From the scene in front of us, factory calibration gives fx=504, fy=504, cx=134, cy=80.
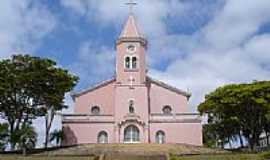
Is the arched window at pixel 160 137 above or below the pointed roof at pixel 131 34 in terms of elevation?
below

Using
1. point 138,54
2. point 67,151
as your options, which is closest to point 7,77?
point 67,151

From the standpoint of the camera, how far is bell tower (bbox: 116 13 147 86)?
58656 mm

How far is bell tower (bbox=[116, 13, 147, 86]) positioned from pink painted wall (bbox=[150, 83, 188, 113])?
101 inches

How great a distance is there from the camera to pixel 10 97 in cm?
4725

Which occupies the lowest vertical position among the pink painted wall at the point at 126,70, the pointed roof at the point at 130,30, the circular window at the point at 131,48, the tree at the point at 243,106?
the tree at the point at 243,106

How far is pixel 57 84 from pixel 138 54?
13.7 m

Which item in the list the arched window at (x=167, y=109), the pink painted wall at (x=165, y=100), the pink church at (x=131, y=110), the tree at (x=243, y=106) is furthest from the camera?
the arched window at (x=167, y=109)

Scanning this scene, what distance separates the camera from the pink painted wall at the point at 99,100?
59.3 m

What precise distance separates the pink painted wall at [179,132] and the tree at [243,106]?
6187 mm

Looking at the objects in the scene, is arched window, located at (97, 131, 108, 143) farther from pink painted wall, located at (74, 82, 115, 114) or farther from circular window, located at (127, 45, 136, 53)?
circular window, located at (127, 45, 136, 53)

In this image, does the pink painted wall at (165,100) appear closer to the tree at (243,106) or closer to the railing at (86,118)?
the railing at (86,118)

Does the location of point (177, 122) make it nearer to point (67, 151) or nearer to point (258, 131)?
point (258, 131)

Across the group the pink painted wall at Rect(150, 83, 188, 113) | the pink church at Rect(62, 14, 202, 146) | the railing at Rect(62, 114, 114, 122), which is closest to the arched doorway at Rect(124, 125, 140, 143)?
the pink church at Rect(62, 14, 202, 146)

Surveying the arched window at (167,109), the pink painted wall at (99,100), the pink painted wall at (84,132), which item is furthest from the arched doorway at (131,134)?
the arched window at (167,109)
